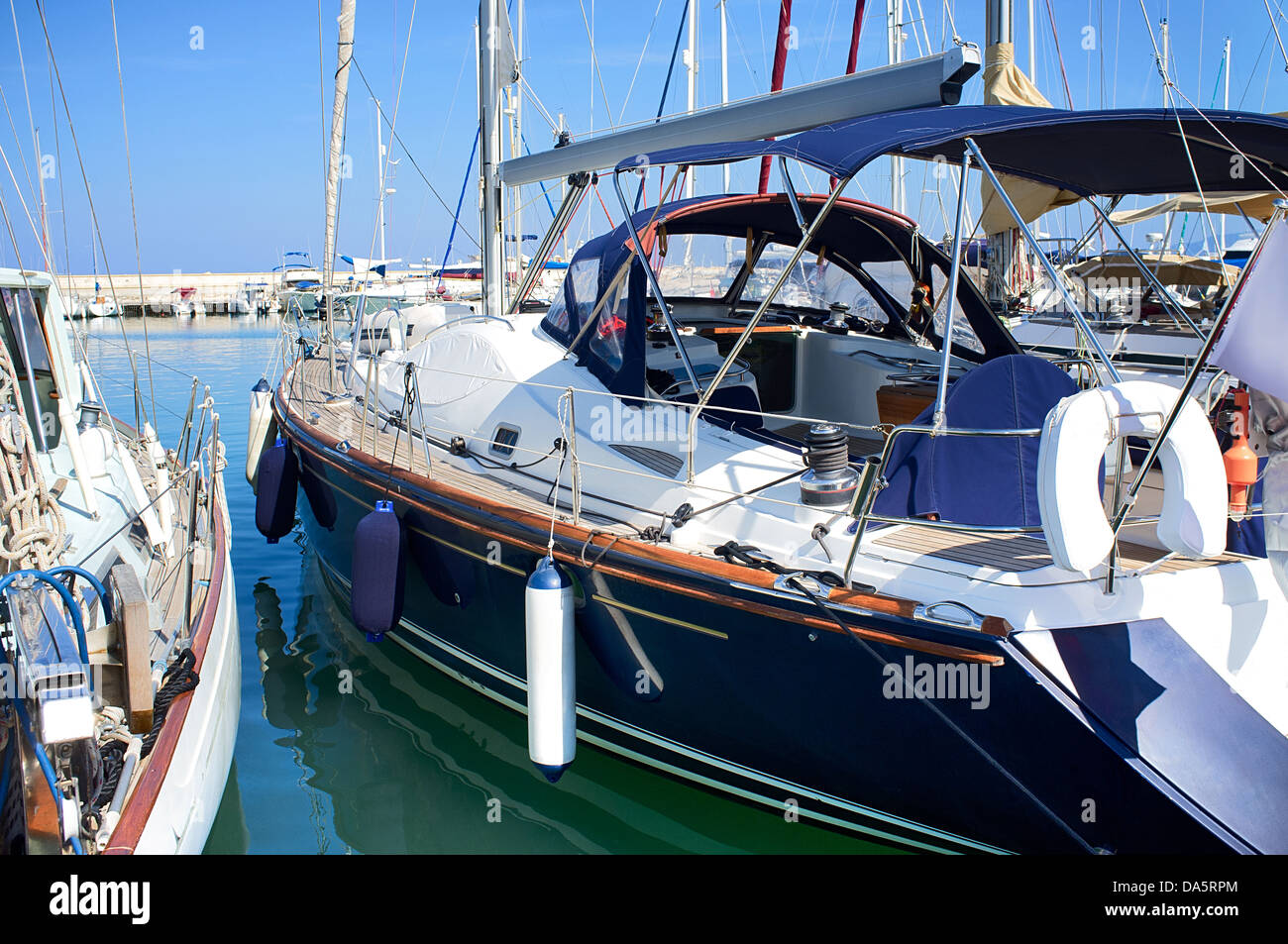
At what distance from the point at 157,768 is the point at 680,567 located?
192 centimetres

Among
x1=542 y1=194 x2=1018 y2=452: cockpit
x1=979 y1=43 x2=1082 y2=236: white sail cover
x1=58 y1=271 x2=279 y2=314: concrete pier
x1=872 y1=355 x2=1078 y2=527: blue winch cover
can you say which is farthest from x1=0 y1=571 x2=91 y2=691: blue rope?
x1=58 y1=271 x2=279 y2=314: concrete pier

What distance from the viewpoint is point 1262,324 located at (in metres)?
2.72

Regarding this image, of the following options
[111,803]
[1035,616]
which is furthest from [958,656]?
[111,803]

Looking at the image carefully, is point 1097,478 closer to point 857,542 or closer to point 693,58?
point 857,542

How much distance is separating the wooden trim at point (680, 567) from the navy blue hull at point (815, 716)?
0.05 feet

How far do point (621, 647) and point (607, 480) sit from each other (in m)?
→ 0.91

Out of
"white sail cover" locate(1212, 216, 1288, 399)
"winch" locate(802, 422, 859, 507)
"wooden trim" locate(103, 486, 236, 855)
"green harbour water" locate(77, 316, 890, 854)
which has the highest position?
"white sail cover" locate(1212, 216, 1288, 399)

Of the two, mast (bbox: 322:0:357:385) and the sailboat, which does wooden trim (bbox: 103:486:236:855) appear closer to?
the sailboat

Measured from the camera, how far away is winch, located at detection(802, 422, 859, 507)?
3637 millimetres

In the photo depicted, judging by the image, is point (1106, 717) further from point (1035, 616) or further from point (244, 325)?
point (244, 325)

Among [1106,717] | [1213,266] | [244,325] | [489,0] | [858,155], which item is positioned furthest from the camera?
[244,325]

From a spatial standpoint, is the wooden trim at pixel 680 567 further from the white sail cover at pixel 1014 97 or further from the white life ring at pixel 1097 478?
the white sail cover at pixel 1014 97

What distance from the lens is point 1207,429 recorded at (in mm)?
2830
